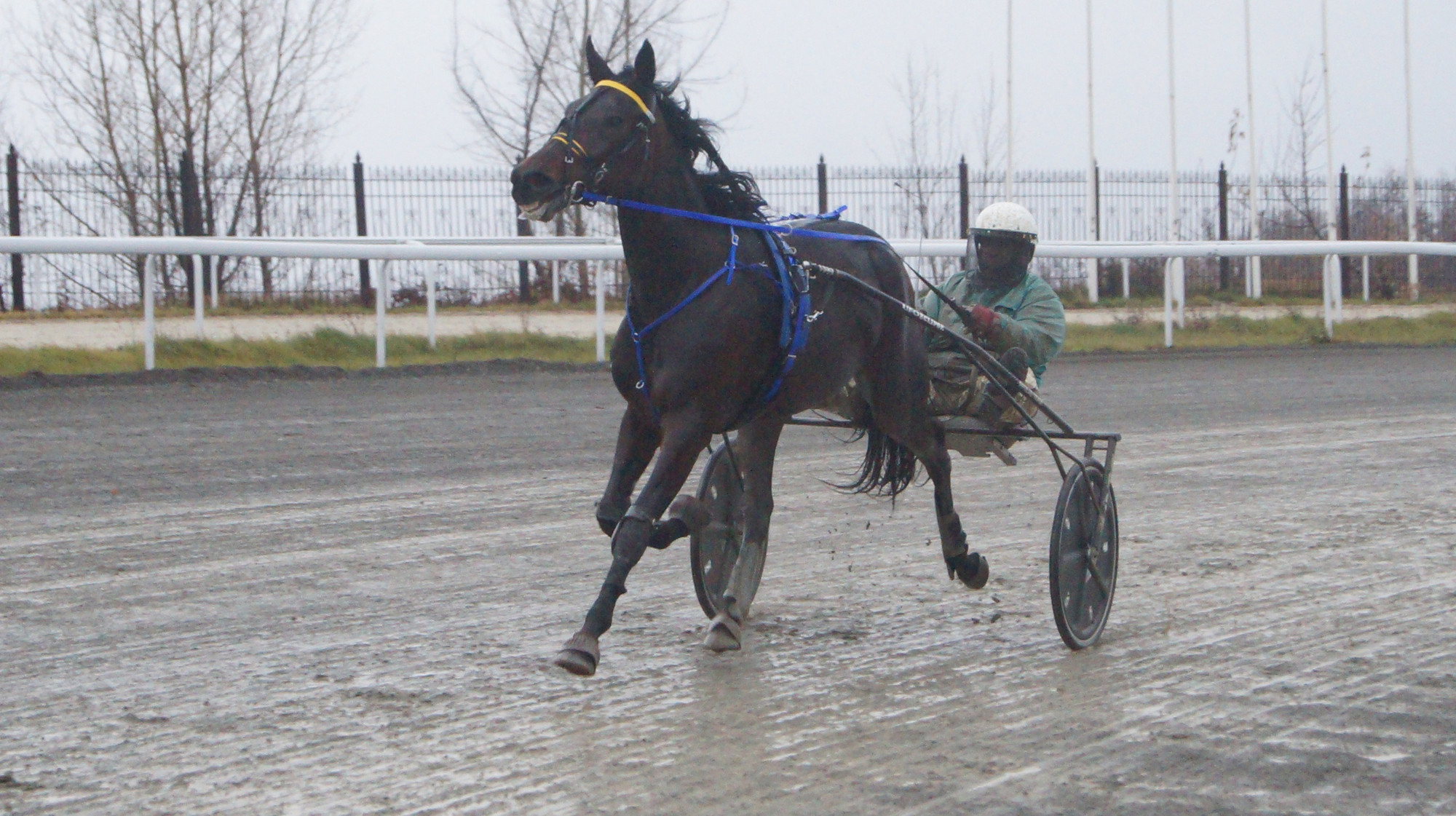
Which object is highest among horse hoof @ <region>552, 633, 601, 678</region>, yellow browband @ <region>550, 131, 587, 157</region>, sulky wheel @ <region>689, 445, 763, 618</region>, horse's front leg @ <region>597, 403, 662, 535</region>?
yellow browband @ <region>550, 131, 587, 157</region>

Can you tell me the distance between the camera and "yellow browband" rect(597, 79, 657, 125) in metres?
4.50

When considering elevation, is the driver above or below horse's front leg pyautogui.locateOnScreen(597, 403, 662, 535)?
above

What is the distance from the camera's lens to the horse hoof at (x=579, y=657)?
411 centimetres

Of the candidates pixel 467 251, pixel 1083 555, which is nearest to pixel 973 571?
pixel 1083 555

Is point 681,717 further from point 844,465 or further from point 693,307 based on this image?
point 844,465

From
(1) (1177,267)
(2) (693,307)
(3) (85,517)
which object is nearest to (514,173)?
(2) (693,307)

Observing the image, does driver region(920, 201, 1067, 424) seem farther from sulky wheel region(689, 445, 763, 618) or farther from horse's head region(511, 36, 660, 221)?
horse's head region(511, 36, 660, 221)

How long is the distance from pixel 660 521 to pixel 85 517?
3.64 m

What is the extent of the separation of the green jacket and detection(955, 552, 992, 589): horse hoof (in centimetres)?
76

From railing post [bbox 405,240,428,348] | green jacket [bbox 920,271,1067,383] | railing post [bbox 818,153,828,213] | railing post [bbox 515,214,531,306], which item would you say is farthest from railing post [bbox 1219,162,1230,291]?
green jacket [bbox 920,271,1067,383]

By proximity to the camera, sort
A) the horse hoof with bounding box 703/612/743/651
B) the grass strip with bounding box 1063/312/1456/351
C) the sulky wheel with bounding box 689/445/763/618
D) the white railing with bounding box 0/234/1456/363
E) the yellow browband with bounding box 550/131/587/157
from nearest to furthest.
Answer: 1. the yellow browband with bounding box 550/131/587/157
2. the horse hoof with bounding box 703/612/743/651
3. the sulky wheel with bounding box 689/445/763/618
4. the white railing with bounding box 0/234/1456/363
5. the grass strip with bounding box 1063/312/1456/351

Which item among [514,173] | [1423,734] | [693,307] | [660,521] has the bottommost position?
[1423,734]

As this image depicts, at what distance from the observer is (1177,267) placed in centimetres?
1994

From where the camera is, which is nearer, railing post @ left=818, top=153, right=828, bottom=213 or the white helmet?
the white helmet
